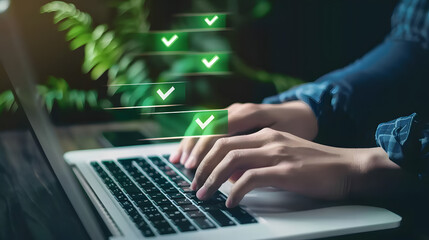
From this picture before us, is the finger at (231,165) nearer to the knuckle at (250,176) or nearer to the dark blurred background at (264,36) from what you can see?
the knuckle at (250,176)

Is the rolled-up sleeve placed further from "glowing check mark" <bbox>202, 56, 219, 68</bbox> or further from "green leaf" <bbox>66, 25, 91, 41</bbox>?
"green leaf" <bbox>66, 25, 91, 41</bbox>

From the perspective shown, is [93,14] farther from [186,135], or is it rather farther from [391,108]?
[391,108]

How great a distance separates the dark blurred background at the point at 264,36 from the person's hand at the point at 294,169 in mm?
370

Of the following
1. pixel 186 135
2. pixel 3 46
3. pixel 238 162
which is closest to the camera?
pixel 3 46

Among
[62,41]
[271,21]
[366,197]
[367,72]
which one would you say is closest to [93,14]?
[62,41]

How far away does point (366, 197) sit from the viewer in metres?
0.44

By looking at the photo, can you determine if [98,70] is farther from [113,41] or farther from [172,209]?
[172,209]

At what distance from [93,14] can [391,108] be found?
1.71ft

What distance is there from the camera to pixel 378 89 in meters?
0.69

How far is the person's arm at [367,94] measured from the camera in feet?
2.06

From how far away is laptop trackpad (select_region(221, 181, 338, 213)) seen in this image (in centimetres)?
41

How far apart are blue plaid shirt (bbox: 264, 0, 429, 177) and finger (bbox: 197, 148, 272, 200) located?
6.9 inches

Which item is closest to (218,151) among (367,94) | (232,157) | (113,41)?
(232,157)

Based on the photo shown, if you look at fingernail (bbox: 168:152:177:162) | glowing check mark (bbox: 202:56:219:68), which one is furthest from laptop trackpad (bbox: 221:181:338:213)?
glowing check mark (bbox: 202:56:219:68)
